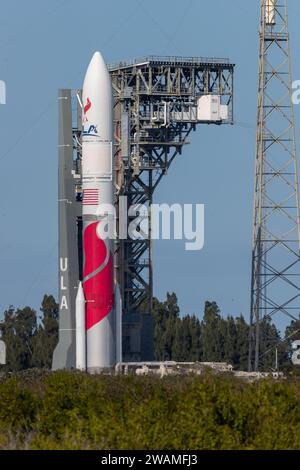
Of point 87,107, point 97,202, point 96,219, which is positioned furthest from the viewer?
point 96,219

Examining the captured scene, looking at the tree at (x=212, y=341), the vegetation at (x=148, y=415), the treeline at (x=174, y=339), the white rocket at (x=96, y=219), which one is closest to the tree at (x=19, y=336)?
the treeline at (x=174, y=339)

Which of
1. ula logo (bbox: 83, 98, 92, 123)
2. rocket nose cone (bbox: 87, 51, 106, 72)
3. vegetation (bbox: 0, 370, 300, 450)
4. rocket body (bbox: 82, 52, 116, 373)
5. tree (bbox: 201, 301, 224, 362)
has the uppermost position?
rocket nose cone (bbox: 87, 51, 106, 72)

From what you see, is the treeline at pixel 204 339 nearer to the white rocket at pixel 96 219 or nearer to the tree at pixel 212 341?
the tree at pixel 212 341

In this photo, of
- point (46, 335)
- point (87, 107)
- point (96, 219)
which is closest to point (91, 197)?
point (96, 219)

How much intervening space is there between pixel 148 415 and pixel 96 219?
1149 inches

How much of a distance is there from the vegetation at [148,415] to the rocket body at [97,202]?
14.8 m

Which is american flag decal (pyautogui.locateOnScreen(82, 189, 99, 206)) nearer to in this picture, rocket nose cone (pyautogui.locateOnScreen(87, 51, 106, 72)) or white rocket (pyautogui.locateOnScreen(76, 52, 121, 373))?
white rocket (pyautogui.locateOnScreen(76, 52, 121, 373))

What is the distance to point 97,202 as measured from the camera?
3022 inches

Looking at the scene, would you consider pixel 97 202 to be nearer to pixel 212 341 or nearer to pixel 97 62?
pixel 97 62

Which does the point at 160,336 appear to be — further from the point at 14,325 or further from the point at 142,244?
the point at 142,244

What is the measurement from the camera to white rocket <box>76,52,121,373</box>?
250 feet

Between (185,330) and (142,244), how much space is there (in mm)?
15922

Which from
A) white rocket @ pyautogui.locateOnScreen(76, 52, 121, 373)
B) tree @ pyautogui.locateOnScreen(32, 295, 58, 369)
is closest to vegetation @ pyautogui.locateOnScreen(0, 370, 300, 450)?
white rocket @ pyautogui.locateOnScreen(76, 52, 121, 373)

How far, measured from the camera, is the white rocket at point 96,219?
76.1 meters
